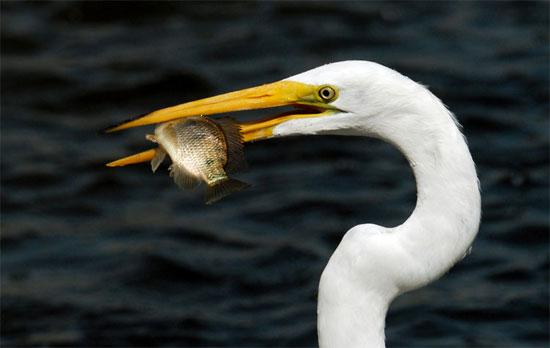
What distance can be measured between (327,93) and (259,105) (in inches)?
10.7

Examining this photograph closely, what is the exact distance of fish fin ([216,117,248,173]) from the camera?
4445mm

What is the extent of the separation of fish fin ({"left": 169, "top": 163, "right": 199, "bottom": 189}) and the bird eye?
60 centimetres

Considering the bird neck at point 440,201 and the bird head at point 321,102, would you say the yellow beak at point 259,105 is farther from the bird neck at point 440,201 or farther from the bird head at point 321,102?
the bird neck at point 440,201

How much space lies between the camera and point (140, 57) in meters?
11.0

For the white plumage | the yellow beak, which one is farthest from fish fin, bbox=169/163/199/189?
the white plumage

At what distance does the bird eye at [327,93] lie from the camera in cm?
418

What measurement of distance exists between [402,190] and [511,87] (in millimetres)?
1832

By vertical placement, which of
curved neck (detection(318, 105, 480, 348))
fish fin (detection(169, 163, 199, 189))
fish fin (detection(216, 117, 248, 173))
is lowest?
curved neck (detection(318, 105, 480, 348))

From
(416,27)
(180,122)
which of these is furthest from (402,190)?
(180,122)

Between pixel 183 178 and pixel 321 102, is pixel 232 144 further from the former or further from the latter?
pixel 321 102

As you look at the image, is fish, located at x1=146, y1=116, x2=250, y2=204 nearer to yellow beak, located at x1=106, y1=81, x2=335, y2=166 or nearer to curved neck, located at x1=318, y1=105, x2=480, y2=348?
yellow beak, located at x1=106, y1=81, x2=335, y2=166

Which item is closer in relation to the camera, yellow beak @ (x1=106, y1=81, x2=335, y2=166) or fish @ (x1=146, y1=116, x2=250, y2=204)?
yellow beak @ (x1=106, y1=81, x2=335, y2=166)

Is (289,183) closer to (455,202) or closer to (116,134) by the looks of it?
(116,134)

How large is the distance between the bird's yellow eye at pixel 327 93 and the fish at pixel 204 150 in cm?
40
